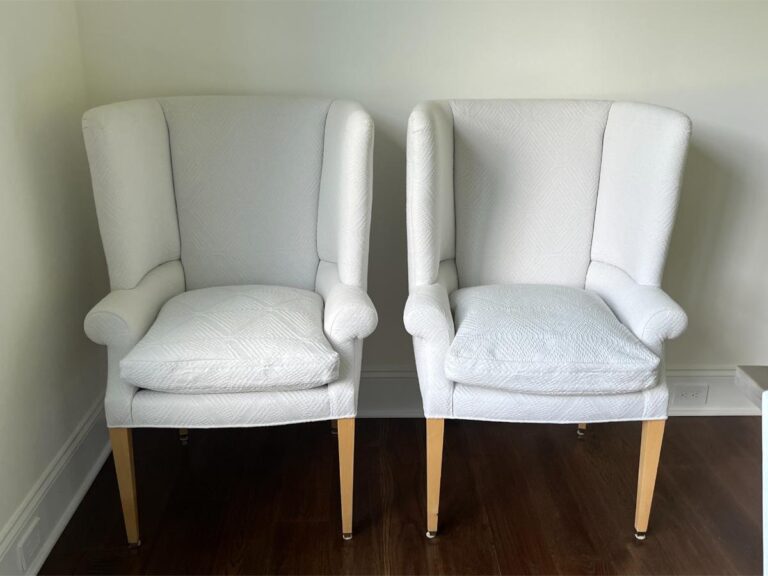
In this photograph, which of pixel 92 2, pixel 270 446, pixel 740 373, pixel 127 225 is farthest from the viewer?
pixel 270 446

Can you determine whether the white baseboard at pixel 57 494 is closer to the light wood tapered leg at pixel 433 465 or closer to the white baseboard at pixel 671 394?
the white baseboard at pixel 671 394

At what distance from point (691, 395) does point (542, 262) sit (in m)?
0.80

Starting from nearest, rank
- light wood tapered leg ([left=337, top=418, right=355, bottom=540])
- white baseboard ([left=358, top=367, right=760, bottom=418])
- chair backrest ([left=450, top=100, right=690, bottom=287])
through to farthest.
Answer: light wood tapered leg ([left=337, top=418, right=355, bottom=540]) → chair backrest ([left=450, top=100, right=690, bottom=287]) → white baseboard ([left=358, top=367, right=760, bottom=418])

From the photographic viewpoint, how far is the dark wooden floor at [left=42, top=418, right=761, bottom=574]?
173 cm

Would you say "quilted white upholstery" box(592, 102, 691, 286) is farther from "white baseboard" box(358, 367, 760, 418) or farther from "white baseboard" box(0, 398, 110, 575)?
"white baseboard" box(0, 398, 110, 575)

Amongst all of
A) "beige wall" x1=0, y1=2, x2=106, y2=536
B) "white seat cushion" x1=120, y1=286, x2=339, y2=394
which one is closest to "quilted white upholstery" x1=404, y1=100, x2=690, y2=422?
"white seat cushion" x1=120, y1=286, x2=339, y2=394

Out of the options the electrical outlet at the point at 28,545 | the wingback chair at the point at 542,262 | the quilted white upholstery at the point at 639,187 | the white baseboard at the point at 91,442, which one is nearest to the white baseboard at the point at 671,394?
the white baseboard at the point at 91,442

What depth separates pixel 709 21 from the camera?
81.9 inches

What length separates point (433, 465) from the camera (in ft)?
5.75

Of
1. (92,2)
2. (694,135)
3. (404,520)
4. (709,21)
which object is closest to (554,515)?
(404,520)

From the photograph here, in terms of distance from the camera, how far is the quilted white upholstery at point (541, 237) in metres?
1.67

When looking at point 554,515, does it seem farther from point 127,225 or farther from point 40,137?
point 40,137

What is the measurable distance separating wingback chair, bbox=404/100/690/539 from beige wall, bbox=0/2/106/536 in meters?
0.92

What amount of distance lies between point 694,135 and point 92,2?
184cm
